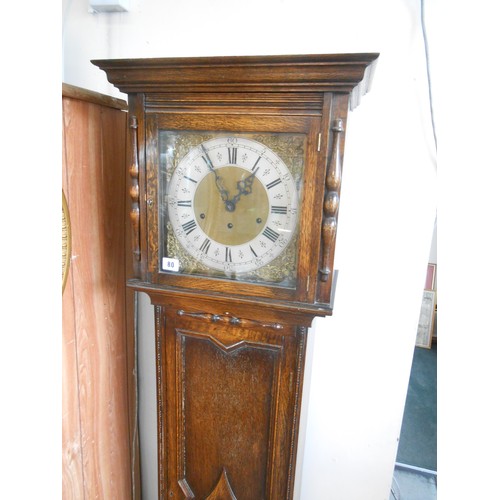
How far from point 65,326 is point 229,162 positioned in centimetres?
56

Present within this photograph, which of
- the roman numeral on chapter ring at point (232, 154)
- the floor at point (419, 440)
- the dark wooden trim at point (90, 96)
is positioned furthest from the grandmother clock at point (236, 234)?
the floor at point (419, 440)

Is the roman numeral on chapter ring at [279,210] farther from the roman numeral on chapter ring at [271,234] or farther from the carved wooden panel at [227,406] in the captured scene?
the carved wooden panel at [227,406]

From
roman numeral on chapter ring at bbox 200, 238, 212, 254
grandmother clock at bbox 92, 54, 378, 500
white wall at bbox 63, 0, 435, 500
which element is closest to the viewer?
grandmother clock at bbox 92, 54, 378, 500

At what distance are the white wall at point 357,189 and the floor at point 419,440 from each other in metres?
0.42

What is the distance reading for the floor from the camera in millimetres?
1432

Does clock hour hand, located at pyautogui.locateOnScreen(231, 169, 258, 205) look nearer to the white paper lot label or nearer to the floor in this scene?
the white paper lot label

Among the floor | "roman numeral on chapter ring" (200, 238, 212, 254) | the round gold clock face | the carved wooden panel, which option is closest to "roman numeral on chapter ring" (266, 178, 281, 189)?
the round gold clock face

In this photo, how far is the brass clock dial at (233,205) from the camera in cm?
72

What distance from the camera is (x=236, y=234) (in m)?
0.76

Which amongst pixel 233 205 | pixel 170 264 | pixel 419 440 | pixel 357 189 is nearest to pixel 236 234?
pixel 233 205

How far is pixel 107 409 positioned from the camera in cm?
108

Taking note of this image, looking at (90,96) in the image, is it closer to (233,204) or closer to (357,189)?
(233,204)

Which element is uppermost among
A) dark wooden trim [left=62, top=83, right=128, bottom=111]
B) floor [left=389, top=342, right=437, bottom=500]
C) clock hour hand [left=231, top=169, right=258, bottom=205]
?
dark wooden trim [left=62, top=83, right=128, bottom=111]
